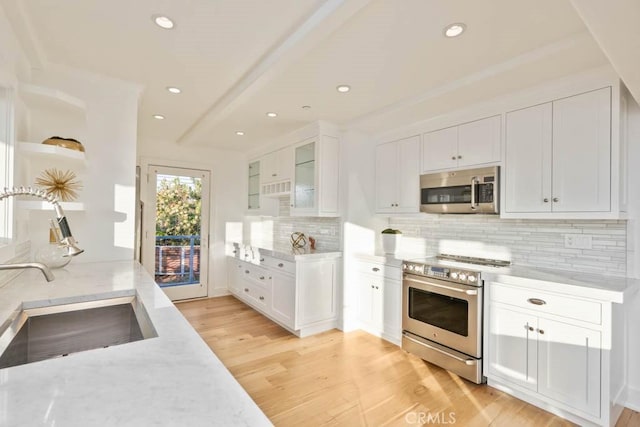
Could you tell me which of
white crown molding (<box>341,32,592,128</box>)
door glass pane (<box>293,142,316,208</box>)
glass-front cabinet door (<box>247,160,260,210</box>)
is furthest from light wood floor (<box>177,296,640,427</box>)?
white crown molding (<box>341,32,592,128</box>)

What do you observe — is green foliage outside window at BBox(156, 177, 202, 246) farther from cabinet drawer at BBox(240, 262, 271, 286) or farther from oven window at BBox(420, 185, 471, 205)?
oven window at BBox(420, 185, 471, 205)

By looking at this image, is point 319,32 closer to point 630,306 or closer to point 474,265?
point 474,265

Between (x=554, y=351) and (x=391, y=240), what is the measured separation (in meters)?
1.75

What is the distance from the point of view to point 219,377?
0.76 meters

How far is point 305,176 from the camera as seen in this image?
153 inches

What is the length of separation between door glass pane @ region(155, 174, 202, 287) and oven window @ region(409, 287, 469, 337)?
11.4 feet

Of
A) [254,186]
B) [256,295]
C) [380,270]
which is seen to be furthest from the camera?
[254,186]

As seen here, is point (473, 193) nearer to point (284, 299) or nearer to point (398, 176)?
point (398, 176)

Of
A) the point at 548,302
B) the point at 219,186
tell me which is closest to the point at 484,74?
the point at 548,302

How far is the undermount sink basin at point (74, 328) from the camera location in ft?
4.13

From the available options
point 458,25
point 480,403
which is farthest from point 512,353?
point 458,25

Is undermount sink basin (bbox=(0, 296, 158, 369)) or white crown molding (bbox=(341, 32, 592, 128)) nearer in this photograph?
undermount sink basin (bbox=(0, 296, 158, 369))

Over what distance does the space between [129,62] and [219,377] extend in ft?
8.04

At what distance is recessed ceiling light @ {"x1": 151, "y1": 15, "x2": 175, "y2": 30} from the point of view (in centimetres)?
182
